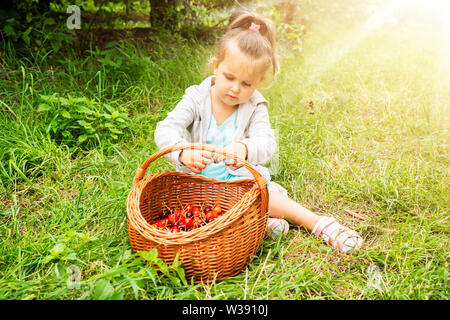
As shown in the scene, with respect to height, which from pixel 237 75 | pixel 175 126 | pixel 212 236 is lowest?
pixel 212 236

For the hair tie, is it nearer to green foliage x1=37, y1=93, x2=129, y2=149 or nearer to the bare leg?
the bare leg

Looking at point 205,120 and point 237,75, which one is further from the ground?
point 237,75

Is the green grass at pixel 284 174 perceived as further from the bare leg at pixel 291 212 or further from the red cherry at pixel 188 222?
the red cherry at pixel 188 222

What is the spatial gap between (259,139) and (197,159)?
1.28ft

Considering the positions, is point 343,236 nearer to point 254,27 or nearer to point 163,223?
point 163,223

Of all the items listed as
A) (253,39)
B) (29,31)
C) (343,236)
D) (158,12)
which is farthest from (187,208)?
(158,12)

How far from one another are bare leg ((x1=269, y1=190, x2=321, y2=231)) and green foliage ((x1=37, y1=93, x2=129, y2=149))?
1308mm

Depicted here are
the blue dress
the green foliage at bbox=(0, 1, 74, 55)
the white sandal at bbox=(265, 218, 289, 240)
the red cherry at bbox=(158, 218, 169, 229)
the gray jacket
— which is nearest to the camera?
the red cherry at bbox=(158, 218, 169, 229)

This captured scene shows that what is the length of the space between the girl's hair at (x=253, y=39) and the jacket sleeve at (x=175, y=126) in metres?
0.32

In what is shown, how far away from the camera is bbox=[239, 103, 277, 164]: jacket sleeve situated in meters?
1.83

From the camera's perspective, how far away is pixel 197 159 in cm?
171

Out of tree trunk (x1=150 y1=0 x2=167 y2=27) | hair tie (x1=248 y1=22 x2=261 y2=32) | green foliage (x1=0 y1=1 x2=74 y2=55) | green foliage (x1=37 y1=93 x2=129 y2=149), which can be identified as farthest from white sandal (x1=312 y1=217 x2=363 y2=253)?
tree trunk (x1=150 y1=0 x2=167 y2=27)
